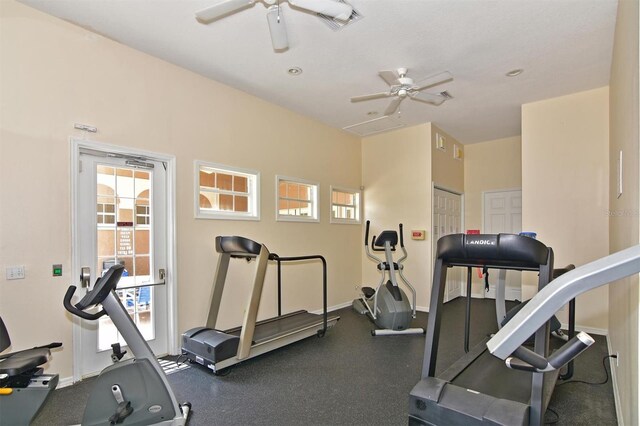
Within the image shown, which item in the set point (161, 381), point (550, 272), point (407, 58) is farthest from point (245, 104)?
point (550, 272)

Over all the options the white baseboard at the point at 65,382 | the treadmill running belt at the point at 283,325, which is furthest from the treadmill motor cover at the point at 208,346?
the white baseboard at the point at 65,382

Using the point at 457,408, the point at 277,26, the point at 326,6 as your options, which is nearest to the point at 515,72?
the point at 326,6

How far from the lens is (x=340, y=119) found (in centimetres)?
572

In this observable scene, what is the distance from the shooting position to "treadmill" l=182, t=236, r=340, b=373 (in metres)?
3.30

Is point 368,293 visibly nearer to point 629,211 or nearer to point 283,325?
point 283,325

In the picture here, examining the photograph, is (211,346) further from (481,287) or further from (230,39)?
(481,287)

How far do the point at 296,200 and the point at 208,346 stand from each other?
279 centimetres

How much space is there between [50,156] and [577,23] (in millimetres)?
4969

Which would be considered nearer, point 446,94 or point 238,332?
point 238,332

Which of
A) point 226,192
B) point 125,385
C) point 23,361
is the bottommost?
point 125,385

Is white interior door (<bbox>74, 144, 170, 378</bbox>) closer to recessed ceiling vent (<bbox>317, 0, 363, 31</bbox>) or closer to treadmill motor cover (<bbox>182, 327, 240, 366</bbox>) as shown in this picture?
treadmill motor cover (<bbox>182, 327, 240, 366</bbox>)

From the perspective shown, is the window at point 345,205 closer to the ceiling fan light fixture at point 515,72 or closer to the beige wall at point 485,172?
the beige wall at point 485,172

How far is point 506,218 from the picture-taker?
6.83 meters

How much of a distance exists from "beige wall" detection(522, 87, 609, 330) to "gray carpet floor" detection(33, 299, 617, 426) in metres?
1.09
